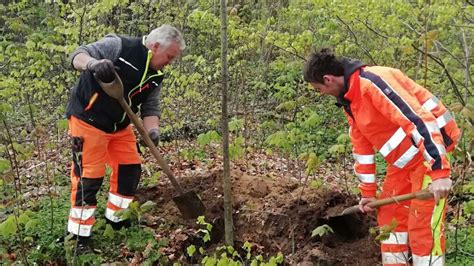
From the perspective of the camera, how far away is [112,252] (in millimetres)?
4742

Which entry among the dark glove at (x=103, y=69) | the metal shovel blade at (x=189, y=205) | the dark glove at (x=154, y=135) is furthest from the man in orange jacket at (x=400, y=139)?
the dark glove at (x=154, y=135)

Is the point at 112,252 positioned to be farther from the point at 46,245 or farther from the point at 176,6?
the point at 176,6

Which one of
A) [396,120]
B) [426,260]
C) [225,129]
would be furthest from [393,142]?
[225,129]

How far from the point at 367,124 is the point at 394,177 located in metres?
0.52

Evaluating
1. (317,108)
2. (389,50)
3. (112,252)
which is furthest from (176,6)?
(112,252)

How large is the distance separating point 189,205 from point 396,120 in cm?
246

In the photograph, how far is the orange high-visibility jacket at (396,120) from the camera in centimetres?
324

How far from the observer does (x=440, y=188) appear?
3137 mm

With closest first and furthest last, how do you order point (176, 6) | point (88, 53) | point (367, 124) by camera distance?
point (367, 124)
point (88, 53)
point (176, 6)

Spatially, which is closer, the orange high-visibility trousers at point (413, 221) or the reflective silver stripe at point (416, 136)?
the reflective silver stripe at point (416, 136)

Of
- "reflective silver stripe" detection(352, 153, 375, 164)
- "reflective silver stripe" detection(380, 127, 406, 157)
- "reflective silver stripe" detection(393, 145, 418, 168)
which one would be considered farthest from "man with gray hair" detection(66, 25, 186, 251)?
"reflective silver stripe" detection(393, 145, 418, 168)

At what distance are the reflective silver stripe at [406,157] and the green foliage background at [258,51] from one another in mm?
1834

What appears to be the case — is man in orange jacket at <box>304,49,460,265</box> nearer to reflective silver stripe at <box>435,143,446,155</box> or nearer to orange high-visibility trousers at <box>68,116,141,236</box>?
reflective silver stripe at <box>435,143,446,155</box>

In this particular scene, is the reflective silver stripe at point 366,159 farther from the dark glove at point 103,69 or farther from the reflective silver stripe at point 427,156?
the dark glove at point 103,69
